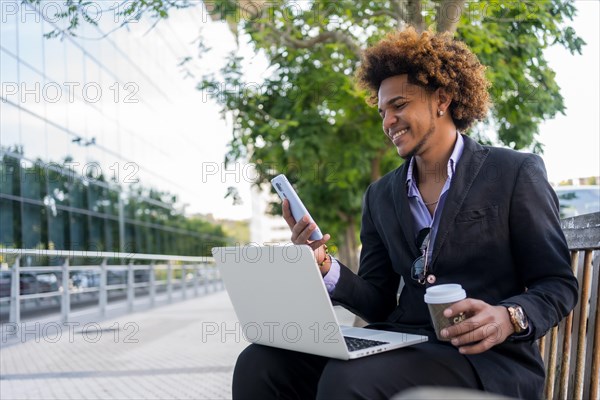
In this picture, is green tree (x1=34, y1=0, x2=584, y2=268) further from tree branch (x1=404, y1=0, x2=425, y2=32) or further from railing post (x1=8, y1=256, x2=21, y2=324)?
railing post (x1=8, y1=256, x2=21, y2=324)

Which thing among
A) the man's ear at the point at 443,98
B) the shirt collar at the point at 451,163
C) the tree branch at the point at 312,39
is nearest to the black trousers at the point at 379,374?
the shirt collar at the point at 451,163

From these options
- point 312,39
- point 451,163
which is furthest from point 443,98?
point 312,39

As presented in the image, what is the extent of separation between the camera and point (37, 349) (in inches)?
309

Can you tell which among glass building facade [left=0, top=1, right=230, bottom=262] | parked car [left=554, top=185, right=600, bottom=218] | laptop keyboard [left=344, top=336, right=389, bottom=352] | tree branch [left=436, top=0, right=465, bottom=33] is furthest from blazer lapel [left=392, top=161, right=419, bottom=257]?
parked car [left=554, top=185, right=600, bottom=218]

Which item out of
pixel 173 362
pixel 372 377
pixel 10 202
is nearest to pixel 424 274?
pixel 372 377

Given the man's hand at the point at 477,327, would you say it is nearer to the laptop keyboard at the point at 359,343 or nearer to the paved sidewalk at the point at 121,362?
the laptop keyboard at the point at 359,343

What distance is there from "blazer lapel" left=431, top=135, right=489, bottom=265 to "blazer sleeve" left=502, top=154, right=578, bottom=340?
15 centimetres

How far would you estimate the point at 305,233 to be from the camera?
225 centimetres

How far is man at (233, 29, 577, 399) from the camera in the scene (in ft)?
6.12

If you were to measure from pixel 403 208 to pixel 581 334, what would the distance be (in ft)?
2.46

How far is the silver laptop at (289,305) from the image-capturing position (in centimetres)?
183

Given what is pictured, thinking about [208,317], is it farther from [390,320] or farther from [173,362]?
[390,320]

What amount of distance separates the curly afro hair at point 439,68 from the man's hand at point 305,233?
665 millimetres

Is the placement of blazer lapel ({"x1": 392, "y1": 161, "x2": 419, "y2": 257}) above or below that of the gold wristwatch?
above
